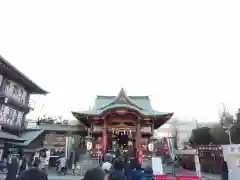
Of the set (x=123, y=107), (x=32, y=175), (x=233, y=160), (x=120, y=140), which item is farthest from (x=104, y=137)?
(x=32, y=175)

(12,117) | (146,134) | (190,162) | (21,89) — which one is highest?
(21,89)

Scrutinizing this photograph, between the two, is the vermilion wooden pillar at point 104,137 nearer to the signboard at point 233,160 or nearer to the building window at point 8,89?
the building window at point 8,89

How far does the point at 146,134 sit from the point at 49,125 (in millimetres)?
13325

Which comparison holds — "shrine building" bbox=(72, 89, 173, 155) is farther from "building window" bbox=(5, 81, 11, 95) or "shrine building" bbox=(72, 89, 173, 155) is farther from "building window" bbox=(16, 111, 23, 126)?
"building window" bbox=(5, 81, 11, 95)

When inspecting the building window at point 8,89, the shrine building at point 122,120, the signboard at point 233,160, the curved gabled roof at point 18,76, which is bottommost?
the signboard at point 233,160

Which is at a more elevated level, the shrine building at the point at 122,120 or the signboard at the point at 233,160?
the shrine building at the point at 122,120

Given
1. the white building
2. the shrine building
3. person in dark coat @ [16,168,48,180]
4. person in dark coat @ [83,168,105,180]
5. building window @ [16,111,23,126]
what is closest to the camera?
person in dark coat @ [83,168,105,180]

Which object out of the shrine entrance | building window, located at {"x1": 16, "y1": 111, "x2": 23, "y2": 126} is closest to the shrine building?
the shrine entrance

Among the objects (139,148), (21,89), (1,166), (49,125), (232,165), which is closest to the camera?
(232,165)

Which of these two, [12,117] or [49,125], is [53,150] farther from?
[12,117]

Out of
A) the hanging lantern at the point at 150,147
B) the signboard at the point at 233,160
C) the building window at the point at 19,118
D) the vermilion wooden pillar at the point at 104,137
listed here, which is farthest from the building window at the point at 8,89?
the signboard at the point at 233,160

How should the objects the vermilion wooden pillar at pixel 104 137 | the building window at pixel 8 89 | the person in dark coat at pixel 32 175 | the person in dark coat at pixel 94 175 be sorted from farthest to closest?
the vermilion wooden pillar at pixel 104 137
the building window at pixel 8 89
the person in dark coat at pixel 32 175
the person in dark coat at pixel 94 175

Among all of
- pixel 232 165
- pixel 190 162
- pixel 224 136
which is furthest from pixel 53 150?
pixel 224 136

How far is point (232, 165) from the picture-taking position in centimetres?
1268
